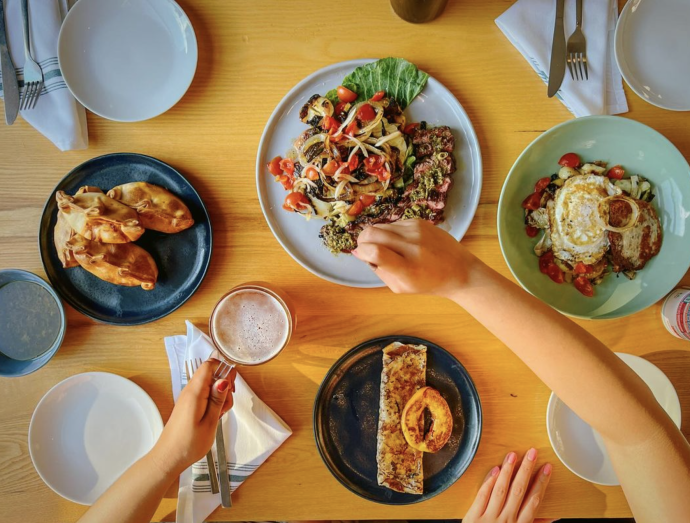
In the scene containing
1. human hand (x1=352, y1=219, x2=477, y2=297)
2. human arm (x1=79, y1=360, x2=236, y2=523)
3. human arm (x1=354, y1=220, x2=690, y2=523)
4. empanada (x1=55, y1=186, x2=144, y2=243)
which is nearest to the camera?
human hand (x1=352, y1=219, x2=477, y2=297)

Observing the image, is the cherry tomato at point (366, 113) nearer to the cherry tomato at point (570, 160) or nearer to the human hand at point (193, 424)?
the cherry tomato at point (570, 160)

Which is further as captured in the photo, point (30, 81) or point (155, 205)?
point (30, 81)

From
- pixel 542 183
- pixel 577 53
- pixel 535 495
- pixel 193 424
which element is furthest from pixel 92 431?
pixel 577 53

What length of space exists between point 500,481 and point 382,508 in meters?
0.45

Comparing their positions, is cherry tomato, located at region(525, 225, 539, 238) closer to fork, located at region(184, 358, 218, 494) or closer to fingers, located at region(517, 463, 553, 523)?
fingers, located at region(517, 463, 553, 523)

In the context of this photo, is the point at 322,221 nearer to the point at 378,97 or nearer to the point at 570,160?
the point at 378,97

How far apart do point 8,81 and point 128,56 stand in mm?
442

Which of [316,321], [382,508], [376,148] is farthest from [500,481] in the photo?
[376,148]

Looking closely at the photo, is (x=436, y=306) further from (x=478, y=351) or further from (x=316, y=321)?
(x=316, y=321)

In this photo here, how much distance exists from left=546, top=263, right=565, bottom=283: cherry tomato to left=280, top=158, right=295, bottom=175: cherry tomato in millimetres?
979

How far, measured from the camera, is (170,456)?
162cm

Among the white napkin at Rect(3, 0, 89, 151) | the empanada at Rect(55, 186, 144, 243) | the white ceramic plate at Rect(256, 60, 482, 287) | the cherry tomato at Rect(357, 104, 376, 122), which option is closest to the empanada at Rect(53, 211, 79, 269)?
the empanada at Rect(55, 186, 144, 243)

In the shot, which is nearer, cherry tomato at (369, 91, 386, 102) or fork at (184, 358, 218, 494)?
cherry tomato at (369, 91, 386, 102)

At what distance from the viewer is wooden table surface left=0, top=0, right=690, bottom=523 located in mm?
1859
